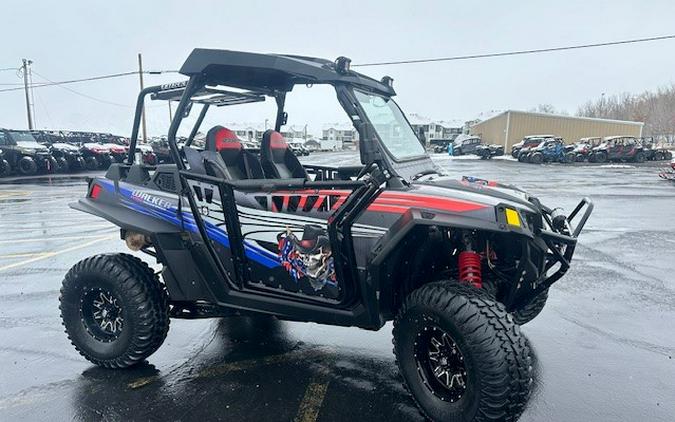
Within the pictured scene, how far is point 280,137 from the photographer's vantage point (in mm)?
4191

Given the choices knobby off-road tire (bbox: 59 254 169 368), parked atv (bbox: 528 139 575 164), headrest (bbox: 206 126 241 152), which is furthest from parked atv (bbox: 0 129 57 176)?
parked atv (bbox: 528 139 575 164)

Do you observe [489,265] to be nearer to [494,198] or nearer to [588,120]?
[494,198]

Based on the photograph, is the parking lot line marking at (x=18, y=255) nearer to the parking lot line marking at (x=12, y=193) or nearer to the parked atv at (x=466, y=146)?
the parking lot line marking at (x=12, y=193)

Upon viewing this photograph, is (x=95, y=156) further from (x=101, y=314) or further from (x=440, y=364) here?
(x=440, y=364)

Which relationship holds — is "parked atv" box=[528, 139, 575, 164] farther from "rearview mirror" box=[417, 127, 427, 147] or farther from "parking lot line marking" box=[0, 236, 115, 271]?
"rearview mirror" box=[417, 127, 427, 147]

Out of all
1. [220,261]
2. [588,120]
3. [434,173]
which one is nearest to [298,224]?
[220,261]

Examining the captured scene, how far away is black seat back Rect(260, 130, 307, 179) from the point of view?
3922mm

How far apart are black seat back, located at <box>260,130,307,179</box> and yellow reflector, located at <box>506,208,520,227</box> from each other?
1.91m

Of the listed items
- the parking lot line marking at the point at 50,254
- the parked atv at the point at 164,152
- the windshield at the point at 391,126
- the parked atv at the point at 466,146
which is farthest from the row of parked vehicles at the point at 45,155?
the parked atv at the point at 466,146

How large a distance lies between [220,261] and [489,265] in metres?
1.81

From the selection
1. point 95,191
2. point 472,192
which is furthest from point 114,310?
point 472,192

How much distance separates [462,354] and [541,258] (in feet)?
2.51

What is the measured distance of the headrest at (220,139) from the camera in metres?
3.75

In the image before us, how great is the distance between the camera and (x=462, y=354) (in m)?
2.54
